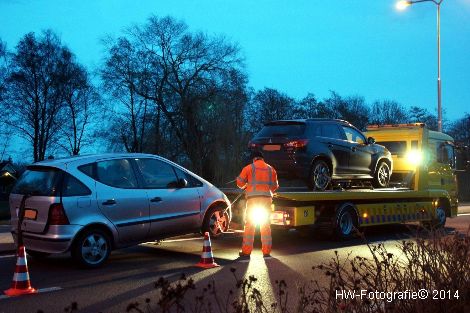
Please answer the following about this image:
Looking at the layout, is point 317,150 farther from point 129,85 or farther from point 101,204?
point 129,85

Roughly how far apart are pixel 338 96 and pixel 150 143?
3418 cm

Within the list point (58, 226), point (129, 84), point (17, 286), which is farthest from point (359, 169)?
point (129, 84)

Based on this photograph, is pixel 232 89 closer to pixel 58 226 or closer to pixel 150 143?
pixel 150 143

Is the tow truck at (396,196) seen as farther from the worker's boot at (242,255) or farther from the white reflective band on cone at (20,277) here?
the white reflective band on cone at (20,277)

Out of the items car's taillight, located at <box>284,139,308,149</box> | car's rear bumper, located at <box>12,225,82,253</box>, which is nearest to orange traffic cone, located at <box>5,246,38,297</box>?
car's rear bumper, located at <box>12,225,82,253</box>

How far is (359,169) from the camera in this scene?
1304 centimetres

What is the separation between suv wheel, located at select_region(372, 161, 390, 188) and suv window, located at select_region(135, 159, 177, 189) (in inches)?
234

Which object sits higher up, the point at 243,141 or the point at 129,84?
the point at 129,84

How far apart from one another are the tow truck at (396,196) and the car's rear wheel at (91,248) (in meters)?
3.61

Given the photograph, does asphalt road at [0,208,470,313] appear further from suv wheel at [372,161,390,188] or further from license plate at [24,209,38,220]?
suv wheel at [372,161,390,188]

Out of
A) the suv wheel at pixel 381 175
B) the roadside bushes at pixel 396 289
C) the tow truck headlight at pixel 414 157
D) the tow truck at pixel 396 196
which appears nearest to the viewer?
the roadside bushes at pixel 396 289

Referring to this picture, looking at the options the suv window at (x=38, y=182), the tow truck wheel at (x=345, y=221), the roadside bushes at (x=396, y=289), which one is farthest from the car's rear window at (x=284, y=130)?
the roadside bushes at (x=396, y=289)

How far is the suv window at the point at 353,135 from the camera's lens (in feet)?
42.2

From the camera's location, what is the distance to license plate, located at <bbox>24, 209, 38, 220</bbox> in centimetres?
823
